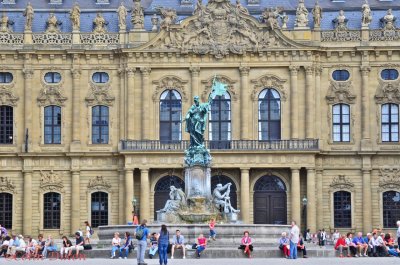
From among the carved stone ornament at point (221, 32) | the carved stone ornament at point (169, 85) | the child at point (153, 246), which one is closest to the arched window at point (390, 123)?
the carved stone ornament at point (221, 32)

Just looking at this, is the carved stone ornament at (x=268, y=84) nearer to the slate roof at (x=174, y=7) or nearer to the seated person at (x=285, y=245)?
the slate roof at (x=174, y=7)

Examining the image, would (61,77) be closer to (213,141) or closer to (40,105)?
(40,105)

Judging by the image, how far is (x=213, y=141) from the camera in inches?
3344

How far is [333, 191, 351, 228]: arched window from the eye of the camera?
85938 millimetres

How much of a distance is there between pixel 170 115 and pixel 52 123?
7909 mm

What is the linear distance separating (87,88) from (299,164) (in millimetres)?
15125

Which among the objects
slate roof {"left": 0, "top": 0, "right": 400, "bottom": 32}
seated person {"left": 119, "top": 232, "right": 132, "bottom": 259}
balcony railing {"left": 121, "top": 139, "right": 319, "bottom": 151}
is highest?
slate roof {"left": 0, "top": 0, "right": 400, "bottom": 32}

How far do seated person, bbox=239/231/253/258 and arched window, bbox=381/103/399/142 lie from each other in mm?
33976

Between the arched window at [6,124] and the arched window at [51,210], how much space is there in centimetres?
450

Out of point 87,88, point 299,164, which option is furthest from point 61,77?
point 299,164

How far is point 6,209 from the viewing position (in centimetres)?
8650

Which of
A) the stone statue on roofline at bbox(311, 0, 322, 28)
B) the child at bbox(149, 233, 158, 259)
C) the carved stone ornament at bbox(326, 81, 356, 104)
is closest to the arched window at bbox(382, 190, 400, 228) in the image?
the carved stone ornament at bbox(326, 81, 356, 104)

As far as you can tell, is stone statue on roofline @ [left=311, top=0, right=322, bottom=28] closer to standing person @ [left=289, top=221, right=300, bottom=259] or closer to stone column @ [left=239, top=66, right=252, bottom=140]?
stone column @ [left=239, top=66, right=252, bottom=140]

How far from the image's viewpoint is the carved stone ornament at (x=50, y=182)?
8631 cm
